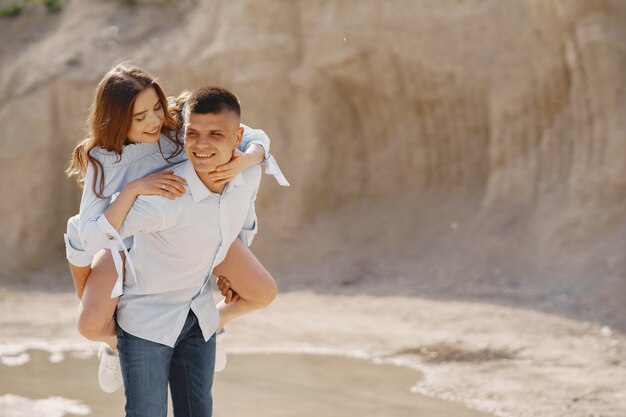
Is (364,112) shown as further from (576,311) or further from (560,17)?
(576,311)

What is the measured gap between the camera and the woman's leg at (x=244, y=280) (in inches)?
124

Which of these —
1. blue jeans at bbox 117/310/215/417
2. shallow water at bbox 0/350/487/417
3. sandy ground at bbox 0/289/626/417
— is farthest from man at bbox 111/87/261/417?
sandy ground at bbox 0/289/626/417

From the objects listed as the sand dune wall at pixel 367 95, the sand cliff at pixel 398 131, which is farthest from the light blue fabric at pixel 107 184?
the sand dune wall at pixel 367 95

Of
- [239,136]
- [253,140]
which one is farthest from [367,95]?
[239,136]

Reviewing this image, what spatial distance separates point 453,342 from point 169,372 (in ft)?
12.9

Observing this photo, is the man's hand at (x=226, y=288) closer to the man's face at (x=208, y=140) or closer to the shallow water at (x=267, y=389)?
the man's face at (x=208, y=140)

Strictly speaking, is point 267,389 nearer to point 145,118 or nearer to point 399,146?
point 145,118

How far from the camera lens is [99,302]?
2875 millimetres

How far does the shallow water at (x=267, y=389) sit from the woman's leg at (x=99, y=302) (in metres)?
2.12

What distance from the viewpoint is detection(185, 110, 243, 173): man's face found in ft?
9.50

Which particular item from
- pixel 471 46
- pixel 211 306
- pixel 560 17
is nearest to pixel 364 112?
pixel 471 46

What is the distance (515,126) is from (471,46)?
41.4 inches

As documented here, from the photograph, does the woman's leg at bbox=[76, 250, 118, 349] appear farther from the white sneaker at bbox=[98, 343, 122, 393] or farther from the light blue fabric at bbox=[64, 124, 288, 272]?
the white sneaker at bbox=[98, 343, 122, 393]

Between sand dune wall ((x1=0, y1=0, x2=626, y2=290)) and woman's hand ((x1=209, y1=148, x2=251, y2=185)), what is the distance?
602 centimetres
